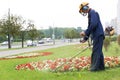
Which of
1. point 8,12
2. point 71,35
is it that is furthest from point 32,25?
point 71,35

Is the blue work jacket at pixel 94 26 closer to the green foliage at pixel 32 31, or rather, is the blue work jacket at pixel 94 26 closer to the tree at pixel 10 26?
the tree at pixel 10 26

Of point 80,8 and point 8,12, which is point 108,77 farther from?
point 8,12

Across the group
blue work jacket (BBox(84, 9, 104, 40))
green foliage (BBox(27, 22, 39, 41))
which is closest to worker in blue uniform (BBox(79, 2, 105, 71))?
blue work jacket (BBox(84, 9, 104, 40))

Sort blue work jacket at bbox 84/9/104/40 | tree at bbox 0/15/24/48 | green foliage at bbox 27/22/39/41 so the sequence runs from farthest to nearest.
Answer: green foliage at bbox 27/22/39/41
tree at bbox 0/15/24/48
blue work jacket at bbox 84/9/104/40

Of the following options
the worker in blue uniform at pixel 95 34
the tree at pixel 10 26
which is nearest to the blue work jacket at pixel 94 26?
the worker in blue uniform at pixel 95 34

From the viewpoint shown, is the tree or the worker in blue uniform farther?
the tree

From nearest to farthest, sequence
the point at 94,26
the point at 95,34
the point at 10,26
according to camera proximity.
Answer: the point at 94,26 → the point at 95,34 → the point at 10,26

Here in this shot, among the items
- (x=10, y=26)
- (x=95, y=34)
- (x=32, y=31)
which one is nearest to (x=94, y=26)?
(x=95, y=34)

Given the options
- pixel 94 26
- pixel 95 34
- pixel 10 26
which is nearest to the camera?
pixel 94 26

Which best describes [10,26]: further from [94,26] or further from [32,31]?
[94,26]

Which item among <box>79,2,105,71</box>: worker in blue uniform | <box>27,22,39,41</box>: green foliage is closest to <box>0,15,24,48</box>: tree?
<box>27,22,39,41</box>: green foliage

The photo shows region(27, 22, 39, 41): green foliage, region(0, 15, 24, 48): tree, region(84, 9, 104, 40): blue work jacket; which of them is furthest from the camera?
region(27, 22, 39, 41): green foliage

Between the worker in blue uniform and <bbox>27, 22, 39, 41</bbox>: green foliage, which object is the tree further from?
the worker in blue uniform

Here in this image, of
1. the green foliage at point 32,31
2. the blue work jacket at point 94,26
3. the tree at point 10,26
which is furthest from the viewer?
the green foliage at point 32,31
